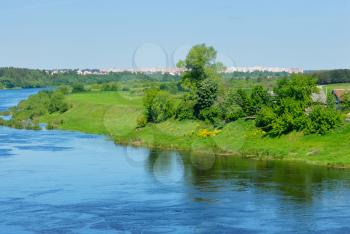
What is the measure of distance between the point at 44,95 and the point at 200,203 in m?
68.1

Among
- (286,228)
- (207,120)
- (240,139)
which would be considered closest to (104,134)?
(207,120)

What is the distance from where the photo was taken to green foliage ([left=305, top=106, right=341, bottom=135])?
50.3m

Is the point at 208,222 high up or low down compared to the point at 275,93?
down

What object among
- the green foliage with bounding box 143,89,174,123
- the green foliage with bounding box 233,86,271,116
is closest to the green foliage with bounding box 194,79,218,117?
the green foliage with bounding box 143,89,174,123

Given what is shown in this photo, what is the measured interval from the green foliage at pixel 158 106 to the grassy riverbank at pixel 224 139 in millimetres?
1520

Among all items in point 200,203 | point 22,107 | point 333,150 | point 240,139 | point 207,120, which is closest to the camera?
point 200,203

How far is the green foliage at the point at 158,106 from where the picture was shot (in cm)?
6606

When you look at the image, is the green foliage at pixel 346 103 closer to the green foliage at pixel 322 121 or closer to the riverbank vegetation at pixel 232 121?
the riverbank vegetation at pixel 232 121

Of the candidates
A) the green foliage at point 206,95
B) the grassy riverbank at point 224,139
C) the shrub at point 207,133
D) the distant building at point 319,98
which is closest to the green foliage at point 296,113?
the grassy riverbank at point 224,139

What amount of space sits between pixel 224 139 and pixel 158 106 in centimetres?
1260

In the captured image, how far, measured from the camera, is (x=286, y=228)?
2933 cm

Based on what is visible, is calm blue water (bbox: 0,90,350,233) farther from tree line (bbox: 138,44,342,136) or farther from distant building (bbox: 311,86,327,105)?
distant building (bbox: 311,86,327,105)

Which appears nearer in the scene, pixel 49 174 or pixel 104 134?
pixel 49 174

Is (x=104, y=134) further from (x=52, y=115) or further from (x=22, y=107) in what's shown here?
(x=22, y=107)
